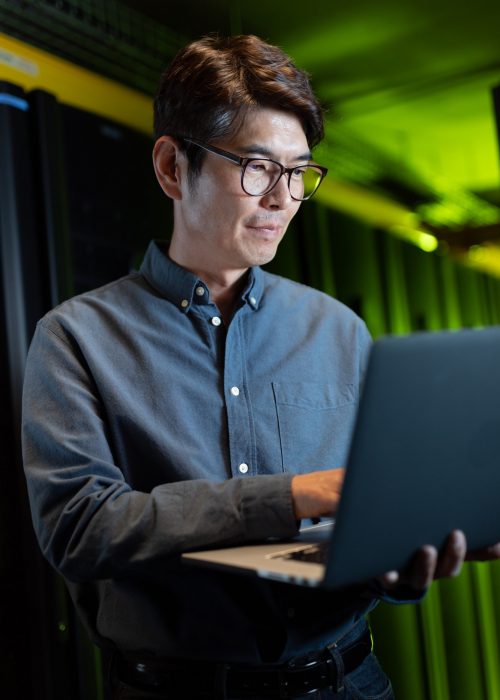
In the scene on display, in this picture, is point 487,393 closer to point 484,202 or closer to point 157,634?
point 157,634

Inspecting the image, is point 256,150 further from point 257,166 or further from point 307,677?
point 307,677

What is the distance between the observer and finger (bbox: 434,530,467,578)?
0.94 m

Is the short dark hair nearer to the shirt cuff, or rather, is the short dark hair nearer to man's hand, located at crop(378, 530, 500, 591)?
the shirt cuff

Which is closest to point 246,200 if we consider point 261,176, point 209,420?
point 261,176

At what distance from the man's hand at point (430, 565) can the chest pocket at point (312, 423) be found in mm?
356

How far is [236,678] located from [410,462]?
49 centimetres

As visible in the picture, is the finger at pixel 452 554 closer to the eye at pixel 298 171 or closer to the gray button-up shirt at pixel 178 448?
the gray button-up shirt at pixel 178 448

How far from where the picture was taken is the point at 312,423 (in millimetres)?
1338

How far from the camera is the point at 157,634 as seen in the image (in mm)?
1162

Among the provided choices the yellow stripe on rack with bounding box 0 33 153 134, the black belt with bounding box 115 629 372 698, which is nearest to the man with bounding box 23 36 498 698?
the black belt with bounding box 115 629 372 698

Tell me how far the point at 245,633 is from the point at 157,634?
13 cm

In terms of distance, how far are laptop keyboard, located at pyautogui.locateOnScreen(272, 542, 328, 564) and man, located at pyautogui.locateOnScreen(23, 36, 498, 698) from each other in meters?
0.05

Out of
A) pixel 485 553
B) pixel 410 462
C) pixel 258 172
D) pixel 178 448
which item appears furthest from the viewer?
pixel 258 172

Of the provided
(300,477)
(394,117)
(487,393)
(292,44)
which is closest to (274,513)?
(300,477)
